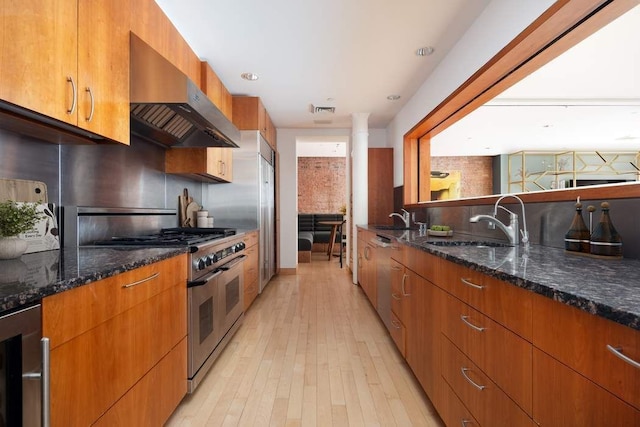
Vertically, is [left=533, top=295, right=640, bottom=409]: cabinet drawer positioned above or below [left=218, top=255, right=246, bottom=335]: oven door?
above

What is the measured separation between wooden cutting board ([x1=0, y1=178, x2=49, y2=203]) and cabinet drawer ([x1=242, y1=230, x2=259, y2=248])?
1.62 metres

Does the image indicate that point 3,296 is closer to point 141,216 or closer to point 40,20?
point 40,20

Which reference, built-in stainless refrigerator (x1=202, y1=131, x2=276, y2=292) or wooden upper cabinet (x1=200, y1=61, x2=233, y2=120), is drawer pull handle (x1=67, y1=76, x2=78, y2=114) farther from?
built-in stainless refrigerator (x1=202, y1=131, x2=276, y2=292)

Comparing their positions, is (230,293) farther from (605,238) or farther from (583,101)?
(583,101)

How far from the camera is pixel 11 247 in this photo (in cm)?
117

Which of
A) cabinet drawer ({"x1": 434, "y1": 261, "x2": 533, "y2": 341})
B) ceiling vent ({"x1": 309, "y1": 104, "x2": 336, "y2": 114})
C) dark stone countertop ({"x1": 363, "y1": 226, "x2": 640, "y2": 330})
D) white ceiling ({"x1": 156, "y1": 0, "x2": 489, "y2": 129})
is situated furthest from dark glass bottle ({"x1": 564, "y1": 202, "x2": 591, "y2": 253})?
ceiling vent ({"x1": 309, "y1": 104, "x2": 336, "y2": 114})

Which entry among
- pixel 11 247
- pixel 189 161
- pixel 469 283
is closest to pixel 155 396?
pixel 11 247

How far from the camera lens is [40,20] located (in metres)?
1.12

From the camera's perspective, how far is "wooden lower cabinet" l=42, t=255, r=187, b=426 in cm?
84

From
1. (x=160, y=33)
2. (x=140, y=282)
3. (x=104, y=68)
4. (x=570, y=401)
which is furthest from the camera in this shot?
(x=160, y=33)

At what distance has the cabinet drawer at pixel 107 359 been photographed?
0.85 metres

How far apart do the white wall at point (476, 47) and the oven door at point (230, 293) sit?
244 centimetres

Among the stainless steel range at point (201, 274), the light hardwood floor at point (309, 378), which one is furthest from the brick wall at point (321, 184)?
the stainless steel range at point (201, 274)

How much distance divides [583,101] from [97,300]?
4.75m
